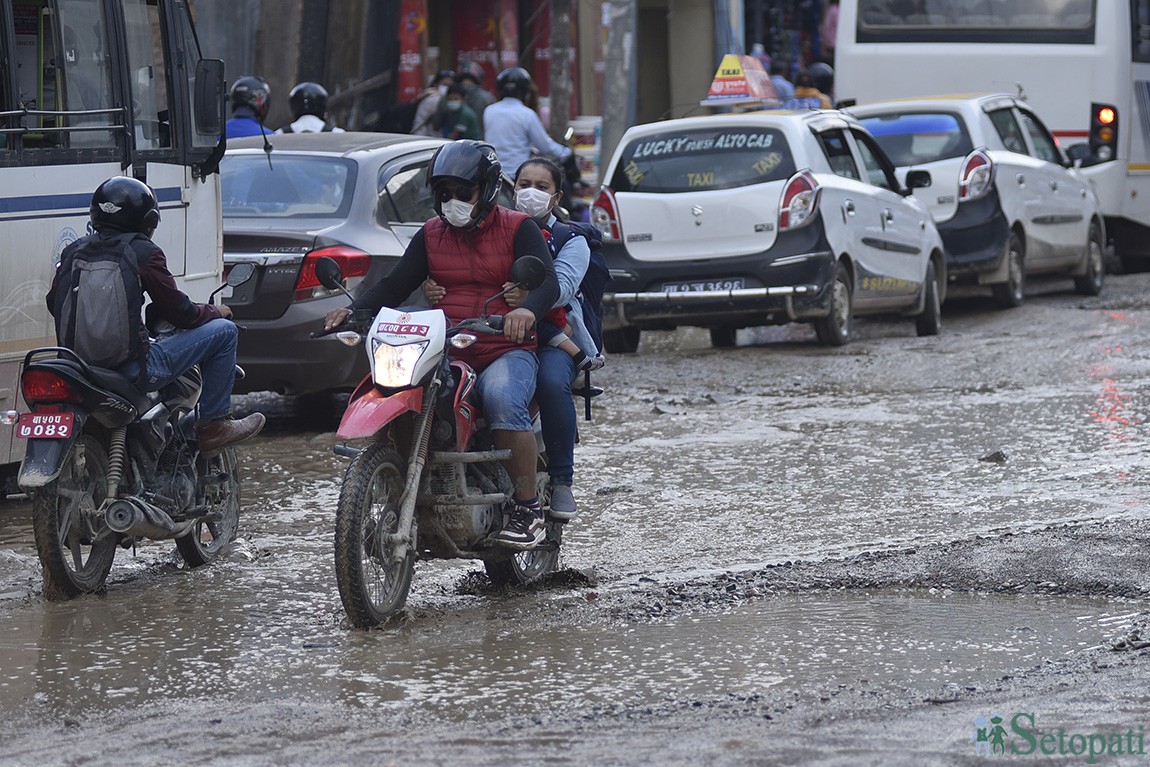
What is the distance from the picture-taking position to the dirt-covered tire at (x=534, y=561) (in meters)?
6.83

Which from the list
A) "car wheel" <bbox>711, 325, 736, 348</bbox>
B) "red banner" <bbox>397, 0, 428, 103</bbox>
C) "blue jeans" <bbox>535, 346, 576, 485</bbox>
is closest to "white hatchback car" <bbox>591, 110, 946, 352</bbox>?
"car wheel" <bbox>711, 325, 736, 348</bbox>

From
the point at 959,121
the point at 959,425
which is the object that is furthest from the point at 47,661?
the point at 959,121

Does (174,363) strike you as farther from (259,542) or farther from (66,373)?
(259,542)

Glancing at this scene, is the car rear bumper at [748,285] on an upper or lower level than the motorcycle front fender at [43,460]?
lower

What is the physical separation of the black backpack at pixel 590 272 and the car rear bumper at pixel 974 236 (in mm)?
9552

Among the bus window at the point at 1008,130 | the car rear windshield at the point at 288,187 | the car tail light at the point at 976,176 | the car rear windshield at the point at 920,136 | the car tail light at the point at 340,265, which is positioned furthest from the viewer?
the bus window at the point at 1008,130

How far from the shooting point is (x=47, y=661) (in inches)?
229

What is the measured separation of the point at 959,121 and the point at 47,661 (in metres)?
12.1

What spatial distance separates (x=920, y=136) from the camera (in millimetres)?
16719

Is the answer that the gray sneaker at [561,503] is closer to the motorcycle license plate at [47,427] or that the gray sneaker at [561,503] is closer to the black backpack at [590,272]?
the black backpack at [590,272]

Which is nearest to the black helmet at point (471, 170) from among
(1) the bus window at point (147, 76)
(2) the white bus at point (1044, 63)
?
(1) the bus window at point (147, 76)

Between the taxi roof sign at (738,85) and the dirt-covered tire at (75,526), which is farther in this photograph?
the taxi roof sign at (738,85)

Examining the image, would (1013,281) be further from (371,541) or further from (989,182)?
(371,541)

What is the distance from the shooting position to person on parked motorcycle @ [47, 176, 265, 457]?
6.79m
